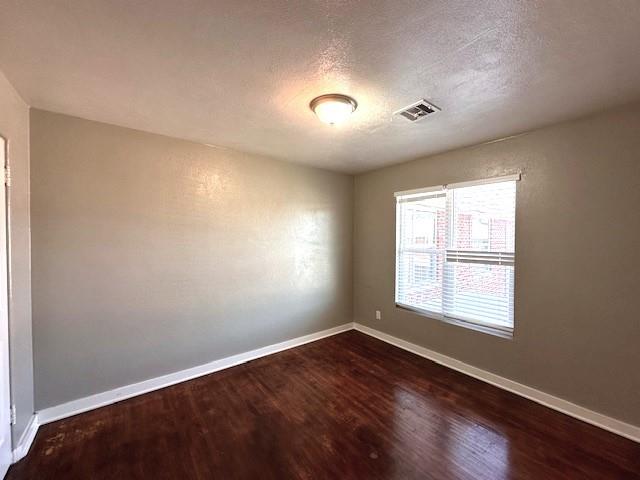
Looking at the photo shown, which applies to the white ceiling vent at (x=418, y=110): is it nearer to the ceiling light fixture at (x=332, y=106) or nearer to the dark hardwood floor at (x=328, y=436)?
Result: the ceiling light fixture at (x=332, y=106)

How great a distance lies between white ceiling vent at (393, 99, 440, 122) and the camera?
206cm

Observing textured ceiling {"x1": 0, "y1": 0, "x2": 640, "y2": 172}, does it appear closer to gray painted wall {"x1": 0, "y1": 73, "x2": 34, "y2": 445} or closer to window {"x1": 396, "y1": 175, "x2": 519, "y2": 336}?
gray painted wall {"x1": 0, "y1": 73, "x2": 34, "y2": 445}

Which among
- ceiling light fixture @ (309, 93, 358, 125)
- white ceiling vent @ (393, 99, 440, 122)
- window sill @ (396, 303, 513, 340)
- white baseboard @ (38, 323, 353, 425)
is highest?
white ceiling vent @ (393, 99, 440, 122)

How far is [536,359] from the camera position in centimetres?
251

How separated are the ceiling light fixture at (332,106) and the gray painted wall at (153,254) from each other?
4.93ft

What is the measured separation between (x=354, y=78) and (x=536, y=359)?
2.91 m

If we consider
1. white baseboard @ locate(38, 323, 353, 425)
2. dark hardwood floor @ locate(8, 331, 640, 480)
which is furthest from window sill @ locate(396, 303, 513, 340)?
white baseboard @ locate(38, 323, 353, 425)

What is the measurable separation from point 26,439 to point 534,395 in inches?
162

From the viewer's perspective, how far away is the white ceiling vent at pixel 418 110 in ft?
6.76

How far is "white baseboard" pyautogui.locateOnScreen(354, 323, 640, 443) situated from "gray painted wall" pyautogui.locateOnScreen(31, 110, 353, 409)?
5.32 ft

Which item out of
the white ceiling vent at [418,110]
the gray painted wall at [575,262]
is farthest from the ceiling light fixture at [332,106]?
the gray painted wall at [575,262]

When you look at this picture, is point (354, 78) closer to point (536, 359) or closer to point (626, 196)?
point (626, 196)

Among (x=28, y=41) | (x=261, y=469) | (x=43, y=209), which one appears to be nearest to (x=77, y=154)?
(x=43, y=209)

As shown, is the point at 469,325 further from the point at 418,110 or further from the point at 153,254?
the point at 153,254
